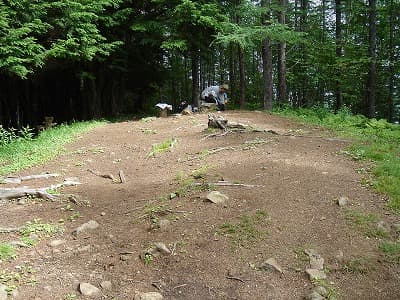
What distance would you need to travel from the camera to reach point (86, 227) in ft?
16.4

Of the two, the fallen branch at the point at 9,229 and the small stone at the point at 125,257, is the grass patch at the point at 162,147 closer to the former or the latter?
the fallen branch at the point at 9,229

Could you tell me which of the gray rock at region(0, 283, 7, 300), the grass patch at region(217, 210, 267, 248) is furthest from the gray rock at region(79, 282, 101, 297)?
the grass patch at region(217, 210, 267, 248)

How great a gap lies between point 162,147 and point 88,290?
17.9ft

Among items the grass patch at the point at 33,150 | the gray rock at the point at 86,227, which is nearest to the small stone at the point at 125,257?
the gray rock at the point at 86,227

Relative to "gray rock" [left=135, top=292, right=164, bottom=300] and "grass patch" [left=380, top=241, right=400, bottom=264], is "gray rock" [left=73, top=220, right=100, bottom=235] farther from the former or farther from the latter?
"grass patch" [left=380, top=241, right=400, bottom=264]

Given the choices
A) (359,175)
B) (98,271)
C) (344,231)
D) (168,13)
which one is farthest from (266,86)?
(98,271)

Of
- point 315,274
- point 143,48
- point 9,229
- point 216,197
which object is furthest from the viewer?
point 143,48

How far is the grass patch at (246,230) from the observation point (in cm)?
446

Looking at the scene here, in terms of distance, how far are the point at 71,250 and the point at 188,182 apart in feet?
7.18

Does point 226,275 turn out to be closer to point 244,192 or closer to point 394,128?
point 244,192

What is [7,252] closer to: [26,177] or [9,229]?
[9,229]

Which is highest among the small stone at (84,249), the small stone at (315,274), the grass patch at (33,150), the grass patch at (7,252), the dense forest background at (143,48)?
the dense forest background at (143,48)

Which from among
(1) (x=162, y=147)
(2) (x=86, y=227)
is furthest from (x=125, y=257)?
(1) (x=162, y=147)

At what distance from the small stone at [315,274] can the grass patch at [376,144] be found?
1.69 meters
